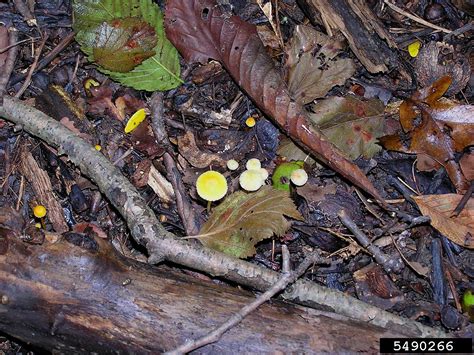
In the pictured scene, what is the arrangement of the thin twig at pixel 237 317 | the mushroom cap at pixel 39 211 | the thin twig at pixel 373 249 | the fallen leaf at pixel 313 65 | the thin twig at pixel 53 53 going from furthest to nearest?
the thin twig at pixel 53 53 < the fallen leaf at pixel 313 65 < the mushroom cap at pixel 39 211 < the thin twig at pixel 373 249 < the thin twig at pixel 237 317

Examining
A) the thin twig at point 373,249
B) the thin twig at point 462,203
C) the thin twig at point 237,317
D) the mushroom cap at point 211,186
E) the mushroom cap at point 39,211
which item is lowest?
the thin twig at point 237,317

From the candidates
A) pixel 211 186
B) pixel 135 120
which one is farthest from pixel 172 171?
pixel 135 120

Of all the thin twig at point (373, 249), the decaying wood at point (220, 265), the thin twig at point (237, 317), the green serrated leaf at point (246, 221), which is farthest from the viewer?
the thin twig at point (373, 249)

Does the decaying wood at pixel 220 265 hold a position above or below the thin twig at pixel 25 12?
below

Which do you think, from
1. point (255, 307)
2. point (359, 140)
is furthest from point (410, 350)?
point (359, 140)

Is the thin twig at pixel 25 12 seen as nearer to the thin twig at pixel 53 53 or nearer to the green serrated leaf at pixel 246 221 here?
the thin twig at pixel 53 53

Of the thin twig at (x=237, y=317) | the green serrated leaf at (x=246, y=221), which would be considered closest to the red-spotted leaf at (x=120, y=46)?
the green serrated leaf at (x=246, y=221)

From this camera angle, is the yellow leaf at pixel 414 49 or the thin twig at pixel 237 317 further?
the yellow leaf at pixel 414 49
